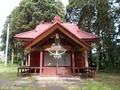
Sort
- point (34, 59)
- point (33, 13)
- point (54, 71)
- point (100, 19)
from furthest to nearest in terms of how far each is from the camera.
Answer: point (33, 13) → point (100, 19) → point (34, 59) → point (54, 71)

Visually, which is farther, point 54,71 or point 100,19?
point 100,19

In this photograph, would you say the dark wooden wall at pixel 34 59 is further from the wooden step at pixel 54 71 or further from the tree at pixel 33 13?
the tree at pixel 33 13

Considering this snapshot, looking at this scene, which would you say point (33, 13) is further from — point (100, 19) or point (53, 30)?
point (53, 30)

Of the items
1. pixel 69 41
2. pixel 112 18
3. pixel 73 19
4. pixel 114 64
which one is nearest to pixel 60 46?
pixel 69 41

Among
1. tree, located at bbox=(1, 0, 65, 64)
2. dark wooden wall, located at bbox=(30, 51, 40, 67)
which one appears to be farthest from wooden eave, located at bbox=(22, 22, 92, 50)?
tree, located at bbox=(1, 0, 65, 64)

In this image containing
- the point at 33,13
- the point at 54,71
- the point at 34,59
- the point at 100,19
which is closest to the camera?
the point at 54,71

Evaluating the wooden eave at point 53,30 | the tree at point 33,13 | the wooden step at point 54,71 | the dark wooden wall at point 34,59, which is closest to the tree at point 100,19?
the tree at point 33,13

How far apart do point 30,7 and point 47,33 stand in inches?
628

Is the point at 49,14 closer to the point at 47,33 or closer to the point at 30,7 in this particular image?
the point at 30,7

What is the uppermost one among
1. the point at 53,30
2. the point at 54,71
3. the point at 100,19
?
the point at 100,19

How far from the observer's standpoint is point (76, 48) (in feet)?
55.9

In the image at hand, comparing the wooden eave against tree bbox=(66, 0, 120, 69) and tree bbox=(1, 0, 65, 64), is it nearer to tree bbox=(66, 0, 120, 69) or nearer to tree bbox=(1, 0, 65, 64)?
tree bbox=(66, 0, 120, 69)

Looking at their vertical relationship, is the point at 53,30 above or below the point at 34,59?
above

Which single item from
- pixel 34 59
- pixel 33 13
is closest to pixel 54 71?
pixel 34 59
